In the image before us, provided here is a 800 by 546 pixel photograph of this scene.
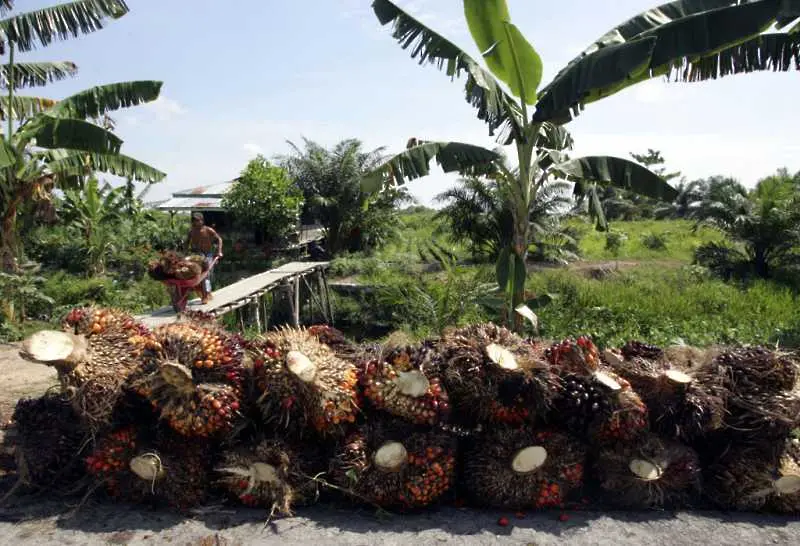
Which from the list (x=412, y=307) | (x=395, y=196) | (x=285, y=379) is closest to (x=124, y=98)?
(x=412, y=307)

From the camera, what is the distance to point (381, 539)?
3.01 metres

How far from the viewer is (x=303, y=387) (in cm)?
312

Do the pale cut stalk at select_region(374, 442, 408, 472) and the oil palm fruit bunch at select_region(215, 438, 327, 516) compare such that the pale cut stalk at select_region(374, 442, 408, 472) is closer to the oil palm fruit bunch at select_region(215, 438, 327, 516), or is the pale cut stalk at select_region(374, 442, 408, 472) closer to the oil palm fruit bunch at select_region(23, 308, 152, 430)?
the oil palm fruit bunch at select_region(215, 438, 327, 516)

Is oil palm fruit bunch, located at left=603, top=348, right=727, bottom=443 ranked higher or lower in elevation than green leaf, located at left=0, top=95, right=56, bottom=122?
lower

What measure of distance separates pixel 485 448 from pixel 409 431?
0.44 meters

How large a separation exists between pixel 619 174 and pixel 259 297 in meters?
5.72

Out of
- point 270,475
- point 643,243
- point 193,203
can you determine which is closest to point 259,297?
point 270,475

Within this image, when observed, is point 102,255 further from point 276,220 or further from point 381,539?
point 381,539

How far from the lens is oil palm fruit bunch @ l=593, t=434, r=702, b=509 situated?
3.28 meters

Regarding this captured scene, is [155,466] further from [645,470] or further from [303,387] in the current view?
[645,470]

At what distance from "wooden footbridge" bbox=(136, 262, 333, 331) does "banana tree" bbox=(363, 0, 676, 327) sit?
9.16 feet

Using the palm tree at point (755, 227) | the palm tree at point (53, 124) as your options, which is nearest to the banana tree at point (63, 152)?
the palm tree at point (53, 124)

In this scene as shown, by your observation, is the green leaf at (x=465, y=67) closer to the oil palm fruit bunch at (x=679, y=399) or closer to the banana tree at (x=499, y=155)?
the banana tree at (x=499, y=155)

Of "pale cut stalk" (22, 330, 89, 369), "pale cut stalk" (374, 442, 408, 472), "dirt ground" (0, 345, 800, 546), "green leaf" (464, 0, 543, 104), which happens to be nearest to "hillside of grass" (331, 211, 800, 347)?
"green leaf" (464, 0, 543, 104)
